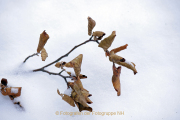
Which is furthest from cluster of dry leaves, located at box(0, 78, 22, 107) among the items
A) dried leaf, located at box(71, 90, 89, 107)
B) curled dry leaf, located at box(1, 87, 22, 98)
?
dried leaf, located at box(71, 90, 89, 107)

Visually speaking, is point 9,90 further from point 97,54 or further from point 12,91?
point 97,54

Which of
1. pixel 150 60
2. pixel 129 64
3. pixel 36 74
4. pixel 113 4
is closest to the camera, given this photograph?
pixel 129 64

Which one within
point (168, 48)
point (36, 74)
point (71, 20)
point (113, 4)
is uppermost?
point (113, 4)

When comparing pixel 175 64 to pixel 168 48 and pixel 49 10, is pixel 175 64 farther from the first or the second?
pixel 49 10

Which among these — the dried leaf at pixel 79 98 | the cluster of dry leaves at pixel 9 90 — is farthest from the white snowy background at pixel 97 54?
the dried leaf at pixel 79 98

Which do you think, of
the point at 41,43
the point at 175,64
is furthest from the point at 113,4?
the point at 41,43

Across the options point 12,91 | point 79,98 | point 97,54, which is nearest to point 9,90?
point 12,91

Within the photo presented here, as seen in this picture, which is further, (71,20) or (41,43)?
(71,20)

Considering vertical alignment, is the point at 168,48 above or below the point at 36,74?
above

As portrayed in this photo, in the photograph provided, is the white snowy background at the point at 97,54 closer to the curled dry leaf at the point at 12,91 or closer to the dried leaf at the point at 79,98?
the curled dry leaf at the point at 12,91
